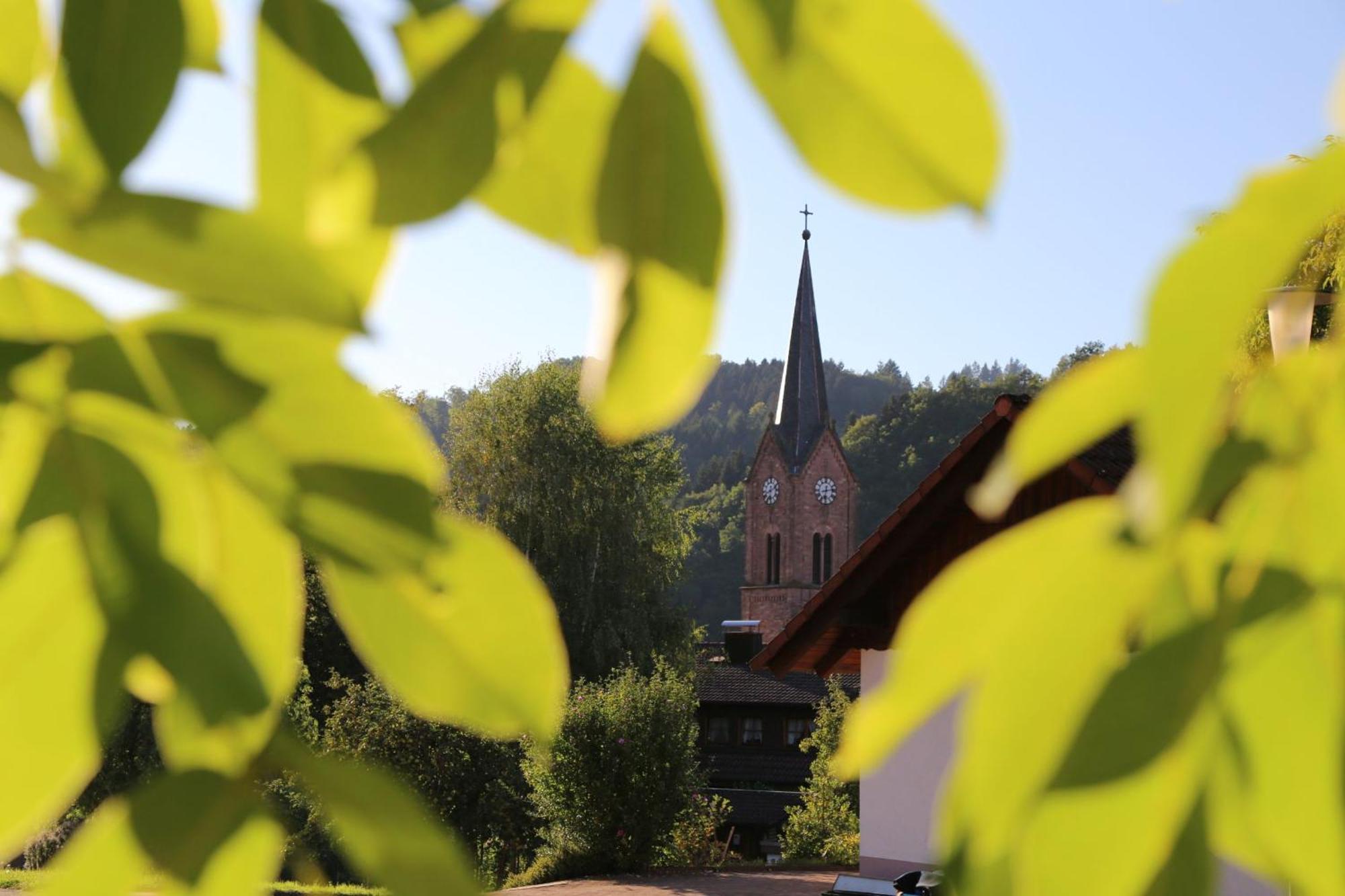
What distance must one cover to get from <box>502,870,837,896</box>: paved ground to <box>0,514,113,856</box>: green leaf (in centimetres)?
1772

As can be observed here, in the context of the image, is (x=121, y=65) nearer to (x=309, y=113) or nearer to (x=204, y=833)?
(x=309, y=113)

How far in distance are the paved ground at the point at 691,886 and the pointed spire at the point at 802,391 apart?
25.5m

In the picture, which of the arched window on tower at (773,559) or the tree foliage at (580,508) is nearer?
the tree foliage at (580,508)

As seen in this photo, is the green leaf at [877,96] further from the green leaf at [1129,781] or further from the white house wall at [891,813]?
the white house wall at [891,813]

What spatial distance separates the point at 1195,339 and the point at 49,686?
0.34 m

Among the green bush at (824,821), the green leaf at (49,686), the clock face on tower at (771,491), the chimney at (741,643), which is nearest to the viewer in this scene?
the green leaf at (49,686)

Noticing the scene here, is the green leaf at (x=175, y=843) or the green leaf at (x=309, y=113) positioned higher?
the green leaf at (x=309, y=113)

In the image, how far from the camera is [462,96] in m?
0.33

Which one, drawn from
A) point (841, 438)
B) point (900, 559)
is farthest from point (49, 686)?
point (841, 438)

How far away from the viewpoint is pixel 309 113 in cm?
37

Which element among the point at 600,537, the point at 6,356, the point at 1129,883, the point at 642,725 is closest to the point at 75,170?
the point at 6,356

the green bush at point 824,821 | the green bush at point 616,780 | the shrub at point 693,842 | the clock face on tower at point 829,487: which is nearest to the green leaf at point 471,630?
the green bush at point 616,780

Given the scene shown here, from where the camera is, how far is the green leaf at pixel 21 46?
0.41 meters

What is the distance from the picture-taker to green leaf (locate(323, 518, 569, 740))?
1.24ft
